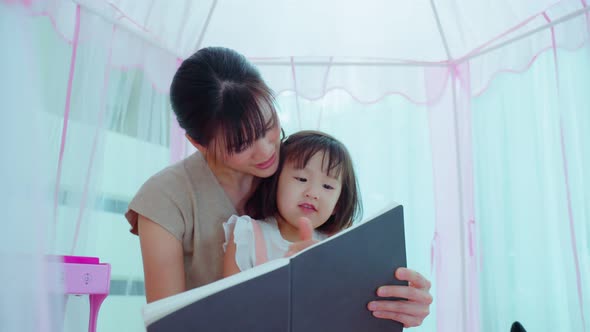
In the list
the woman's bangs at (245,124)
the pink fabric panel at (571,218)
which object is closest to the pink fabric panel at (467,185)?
the pink fabric panel at (571,218)

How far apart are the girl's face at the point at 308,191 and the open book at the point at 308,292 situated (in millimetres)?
427

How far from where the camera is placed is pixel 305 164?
1.29 metres

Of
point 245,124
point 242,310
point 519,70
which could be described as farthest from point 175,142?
point 242,310

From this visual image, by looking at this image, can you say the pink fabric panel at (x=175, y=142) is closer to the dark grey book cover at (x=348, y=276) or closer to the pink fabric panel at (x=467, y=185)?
the pink fabric panel at (x=467, y=185)

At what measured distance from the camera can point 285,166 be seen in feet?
4.33

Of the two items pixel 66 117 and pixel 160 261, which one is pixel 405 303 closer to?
pixel 160 261

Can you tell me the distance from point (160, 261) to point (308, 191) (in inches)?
14.2

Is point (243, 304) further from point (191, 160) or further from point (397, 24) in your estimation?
point (397, 24)

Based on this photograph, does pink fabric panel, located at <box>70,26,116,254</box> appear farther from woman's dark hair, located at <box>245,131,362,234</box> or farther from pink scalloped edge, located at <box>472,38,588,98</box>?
pink scalloped edge, located at <box>472,38,588,98</box>

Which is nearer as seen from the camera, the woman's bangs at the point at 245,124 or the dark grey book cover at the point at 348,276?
the dark grey book cover at the point at 348,276

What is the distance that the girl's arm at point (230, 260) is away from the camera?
3.90ft

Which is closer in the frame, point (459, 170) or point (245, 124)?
point (245, 124)

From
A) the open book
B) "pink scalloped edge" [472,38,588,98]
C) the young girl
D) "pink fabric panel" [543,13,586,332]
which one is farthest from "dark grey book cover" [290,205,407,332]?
"pink scalloped edge" [472,38,588,98]

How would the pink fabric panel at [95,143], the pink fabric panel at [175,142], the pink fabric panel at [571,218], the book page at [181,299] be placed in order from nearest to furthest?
the book page at [181,299], the pink fabric panel at [95,143], the pink fabric panel at [571,218], the pink fabric panel at [175,142]
